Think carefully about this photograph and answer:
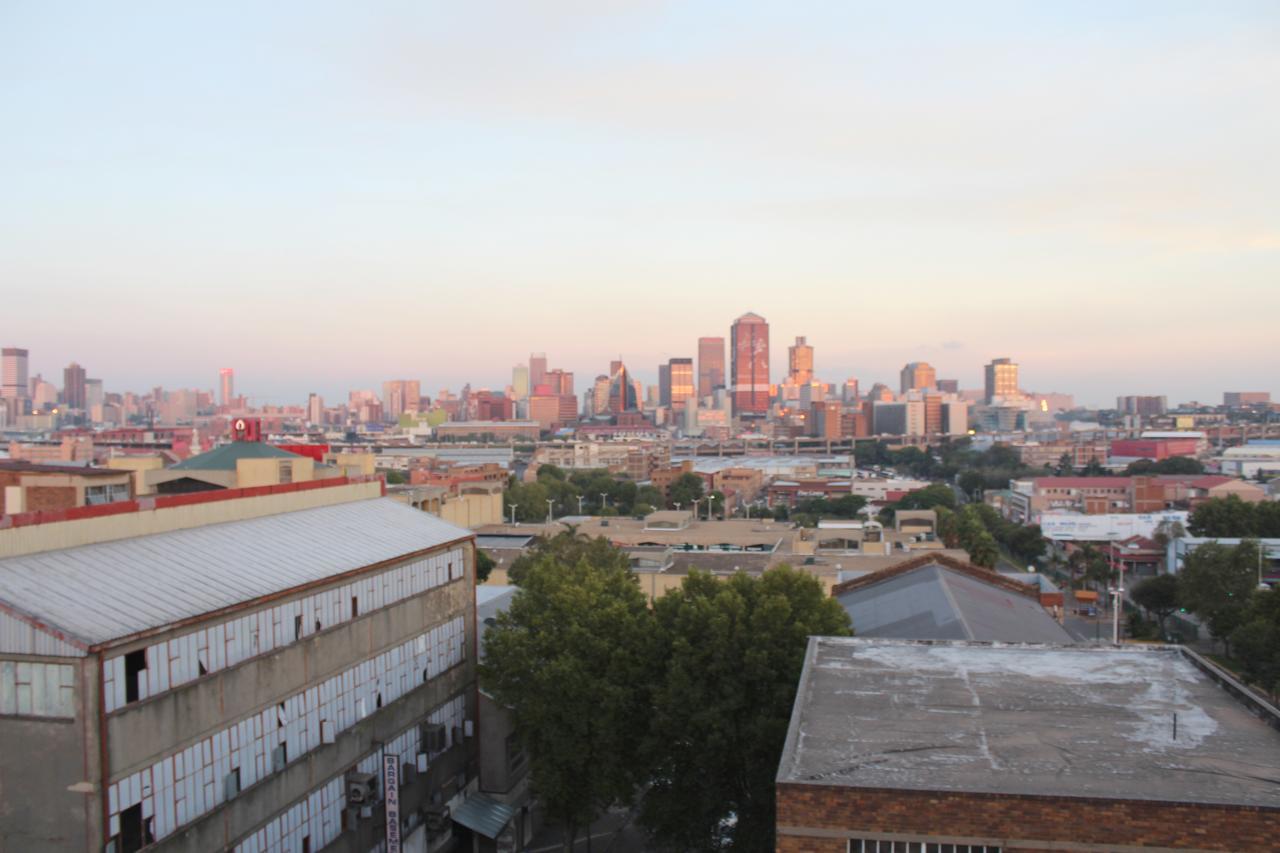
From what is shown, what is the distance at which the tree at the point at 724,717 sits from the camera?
20250mm

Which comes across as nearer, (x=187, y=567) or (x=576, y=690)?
(x=187, y=567)

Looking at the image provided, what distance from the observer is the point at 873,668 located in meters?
18.1

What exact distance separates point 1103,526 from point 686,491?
43.4 meters

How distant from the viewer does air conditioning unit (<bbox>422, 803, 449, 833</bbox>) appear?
22.9 m

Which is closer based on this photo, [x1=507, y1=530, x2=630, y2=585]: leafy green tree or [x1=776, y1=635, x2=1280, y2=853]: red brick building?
[x1=776, y1=635, x2=1280, y2=853]: red brick building

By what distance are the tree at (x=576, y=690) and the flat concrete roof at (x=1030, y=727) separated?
4884 mm

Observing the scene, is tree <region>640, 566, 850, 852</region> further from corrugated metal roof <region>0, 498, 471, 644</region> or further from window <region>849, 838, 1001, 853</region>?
window <region>849, 838, 1001, 853</region>

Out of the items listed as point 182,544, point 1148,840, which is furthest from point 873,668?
point 182,544

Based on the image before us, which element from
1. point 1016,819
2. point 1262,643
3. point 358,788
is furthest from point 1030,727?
point 1262,643

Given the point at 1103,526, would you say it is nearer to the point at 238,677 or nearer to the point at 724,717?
the point at 724,717

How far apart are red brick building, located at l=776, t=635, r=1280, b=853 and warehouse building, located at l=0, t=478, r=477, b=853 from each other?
933 centimetres

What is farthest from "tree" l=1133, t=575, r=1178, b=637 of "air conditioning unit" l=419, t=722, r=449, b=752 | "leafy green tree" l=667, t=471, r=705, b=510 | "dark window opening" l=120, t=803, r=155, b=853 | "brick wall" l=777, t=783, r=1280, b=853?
"leafy green tree" l=667, t=471, r=705, b=510

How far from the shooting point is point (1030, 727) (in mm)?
14375

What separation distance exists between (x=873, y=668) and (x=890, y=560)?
100 feet
